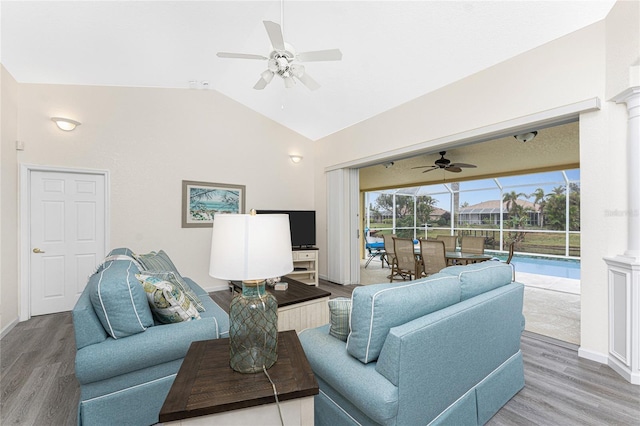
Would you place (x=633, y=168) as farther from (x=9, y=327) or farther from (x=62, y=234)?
(x=9, y=327)

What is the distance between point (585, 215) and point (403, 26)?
2.49m

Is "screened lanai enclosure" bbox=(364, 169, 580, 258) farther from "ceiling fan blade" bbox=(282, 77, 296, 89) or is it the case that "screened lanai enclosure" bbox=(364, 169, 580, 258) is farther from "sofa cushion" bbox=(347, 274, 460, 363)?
"sofa cushion" bbox=(347, 274, 460, 363)

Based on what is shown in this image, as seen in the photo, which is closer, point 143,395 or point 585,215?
point 143,395

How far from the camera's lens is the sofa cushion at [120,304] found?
5.31ft

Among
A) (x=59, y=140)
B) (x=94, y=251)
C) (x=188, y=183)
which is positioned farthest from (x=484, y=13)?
(x=94, y=251)

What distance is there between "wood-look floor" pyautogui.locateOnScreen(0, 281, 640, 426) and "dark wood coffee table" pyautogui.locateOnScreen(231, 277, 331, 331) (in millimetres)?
1564

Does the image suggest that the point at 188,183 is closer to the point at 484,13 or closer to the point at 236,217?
the point at 236,217

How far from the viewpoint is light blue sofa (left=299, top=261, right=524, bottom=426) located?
123cm

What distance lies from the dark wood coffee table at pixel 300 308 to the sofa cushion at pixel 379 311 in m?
1.37

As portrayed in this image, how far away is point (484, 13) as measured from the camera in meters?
2.54

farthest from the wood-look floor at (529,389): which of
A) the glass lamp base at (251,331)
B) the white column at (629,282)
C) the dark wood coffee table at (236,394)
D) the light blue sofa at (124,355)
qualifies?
the glass lamp base at (251,331)

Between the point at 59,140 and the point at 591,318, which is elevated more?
the point at 59,140

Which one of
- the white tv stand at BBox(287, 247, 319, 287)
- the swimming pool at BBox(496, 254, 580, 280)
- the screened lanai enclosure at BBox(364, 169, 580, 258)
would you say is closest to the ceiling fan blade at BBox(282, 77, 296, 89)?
the white tv stand at BBox(287, 247, 319, 287)

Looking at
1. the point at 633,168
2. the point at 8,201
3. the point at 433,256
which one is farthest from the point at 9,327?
the point at 633,168
